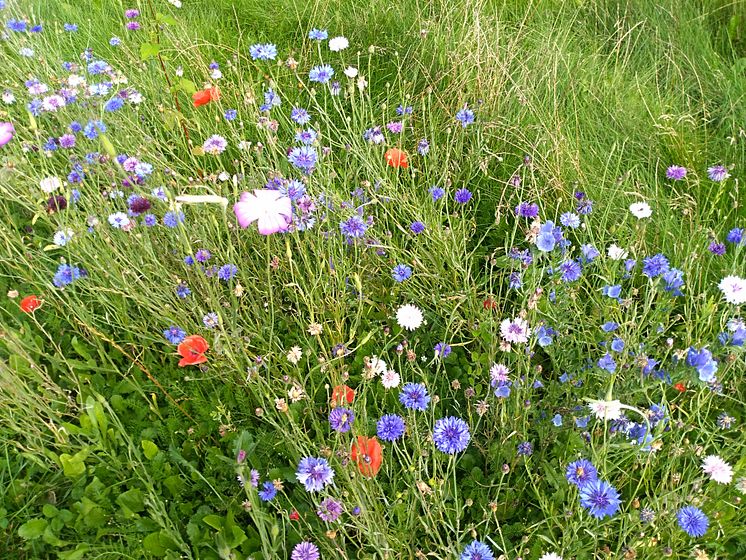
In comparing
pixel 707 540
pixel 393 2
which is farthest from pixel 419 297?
pixel 393 2

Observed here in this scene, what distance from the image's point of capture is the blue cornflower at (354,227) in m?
1.72

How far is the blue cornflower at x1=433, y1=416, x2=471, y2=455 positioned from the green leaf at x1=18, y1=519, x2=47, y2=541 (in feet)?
3.17

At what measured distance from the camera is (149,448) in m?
1.54

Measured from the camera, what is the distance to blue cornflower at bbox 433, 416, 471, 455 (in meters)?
1.26

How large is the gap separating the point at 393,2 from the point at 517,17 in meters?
0.64

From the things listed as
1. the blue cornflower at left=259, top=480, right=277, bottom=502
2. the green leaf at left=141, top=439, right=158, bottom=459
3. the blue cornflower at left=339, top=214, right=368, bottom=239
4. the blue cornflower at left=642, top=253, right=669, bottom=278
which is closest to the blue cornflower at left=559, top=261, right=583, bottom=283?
the blue cornflower at left=642, top=253, right=669, bottom=278

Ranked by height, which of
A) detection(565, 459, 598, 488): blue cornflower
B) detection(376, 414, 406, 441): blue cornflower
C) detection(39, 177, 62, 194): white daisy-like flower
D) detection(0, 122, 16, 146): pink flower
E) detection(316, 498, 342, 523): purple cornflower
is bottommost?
detection(316, 498, 342, 523): purple cornflower

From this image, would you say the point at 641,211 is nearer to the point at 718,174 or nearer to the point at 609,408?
the point at 718,174

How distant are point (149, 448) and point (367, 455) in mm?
650

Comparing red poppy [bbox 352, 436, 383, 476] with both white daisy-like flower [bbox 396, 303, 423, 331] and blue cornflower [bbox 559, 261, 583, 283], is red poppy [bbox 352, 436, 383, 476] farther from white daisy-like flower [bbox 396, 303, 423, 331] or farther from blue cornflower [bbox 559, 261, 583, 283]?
blue cornflower [bbox 559, 261, 583, 283]

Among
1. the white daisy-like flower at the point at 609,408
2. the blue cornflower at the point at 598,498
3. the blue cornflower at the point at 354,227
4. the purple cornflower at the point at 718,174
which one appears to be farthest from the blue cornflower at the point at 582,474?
the purple cornflower at the point at 718,174

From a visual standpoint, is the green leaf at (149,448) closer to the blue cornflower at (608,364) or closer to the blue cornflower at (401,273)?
the blue cornflower at (401,273)

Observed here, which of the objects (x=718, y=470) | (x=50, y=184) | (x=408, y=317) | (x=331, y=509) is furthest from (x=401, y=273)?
(x=50, y=184)

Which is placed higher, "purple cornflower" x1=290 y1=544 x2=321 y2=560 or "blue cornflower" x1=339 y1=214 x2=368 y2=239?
"blue cornflower" x1=339 y1=214 x2=368 y2=239
